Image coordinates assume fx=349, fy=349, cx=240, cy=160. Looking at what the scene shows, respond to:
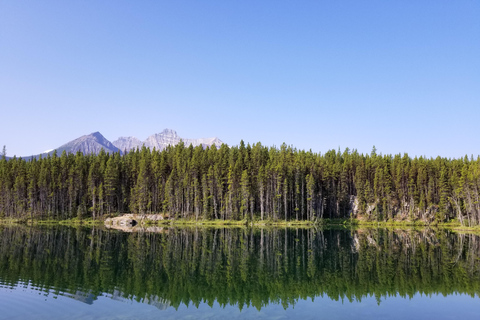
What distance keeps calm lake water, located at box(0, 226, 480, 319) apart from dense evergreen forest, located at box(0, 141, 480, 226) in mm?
61052

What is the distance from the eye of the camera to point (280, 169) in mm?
105562

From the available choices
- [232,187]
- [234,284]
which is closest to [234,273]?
[234,284]

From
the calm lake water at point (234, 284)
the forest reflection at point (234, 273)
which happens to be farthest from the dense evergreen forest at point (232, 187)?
the calm lake water at point (234, 284)

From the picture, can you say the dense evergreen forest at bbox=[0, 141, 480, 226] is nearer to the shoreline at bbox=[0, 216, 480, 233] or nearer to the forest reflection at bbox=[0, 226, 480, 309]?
the shoreline at bbox=[0, 216, 480, 233]

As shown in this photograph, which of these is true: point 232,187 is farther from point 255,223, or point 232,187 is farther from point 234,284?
point 234,284

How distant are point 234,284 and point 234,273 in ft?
14.0

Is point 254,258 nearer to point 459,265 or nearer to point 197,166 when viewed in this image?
point 459,265

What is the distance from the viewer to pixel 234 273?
32219 millimetres

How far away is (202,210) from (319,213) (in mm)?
37216

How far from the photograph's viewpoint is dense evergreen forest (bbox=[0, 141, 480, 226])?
107 metres

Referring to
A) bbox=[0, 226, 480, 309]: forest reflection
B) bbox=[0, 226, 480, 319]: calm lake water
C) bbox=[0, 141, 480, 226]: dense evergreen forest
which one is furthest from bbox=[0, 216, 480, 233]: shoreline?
bbox=[0, 226, 480, 319]: calm lake water

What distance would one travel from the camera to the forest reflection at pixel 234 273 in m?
25.5

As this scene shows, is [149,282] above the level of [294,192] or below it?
below

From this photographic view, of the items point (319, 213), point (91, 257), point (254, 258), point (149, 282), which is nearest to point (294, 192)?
point (319, 213)
